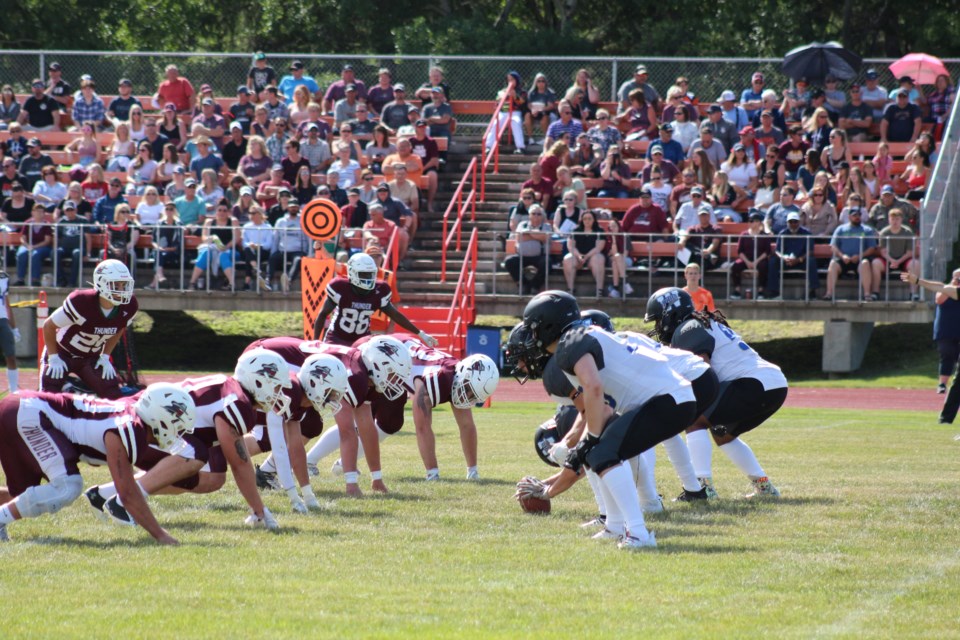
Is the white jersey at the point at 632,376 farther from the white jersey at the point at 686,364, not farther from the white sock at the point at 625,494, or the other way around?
the white jersey at the point at 686,364

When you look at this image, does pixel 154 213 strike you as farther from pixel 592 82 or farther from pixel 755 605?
pixel 755 605

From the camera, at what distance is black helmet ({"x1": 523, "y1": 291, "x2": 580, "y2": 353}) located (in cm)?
835

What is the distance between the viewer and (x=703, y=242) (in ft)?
70.5

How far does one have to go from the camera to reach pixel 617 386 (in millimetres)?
8438

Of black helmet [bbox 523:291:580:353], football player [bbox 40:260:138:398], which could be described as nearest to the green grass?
black helmet [bbox 523:291:580:353]

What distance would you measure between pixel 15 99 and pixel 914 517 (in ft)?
71.6

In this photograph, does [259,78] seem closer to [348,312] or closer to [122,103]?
[122,103]

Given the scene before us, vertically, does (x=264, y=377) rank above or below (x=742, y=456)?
above

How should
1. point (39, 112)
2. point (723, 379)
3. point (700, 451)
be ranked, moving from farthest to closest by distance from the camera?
point (39, 112) → point (700, 451) → point (723, 379)

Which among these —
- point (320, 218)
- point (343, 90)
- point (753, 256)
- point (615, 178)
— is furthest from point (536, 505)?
point (343, 90)

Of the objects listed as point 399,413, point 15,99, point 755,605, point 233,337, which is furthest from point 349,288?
point 15,99

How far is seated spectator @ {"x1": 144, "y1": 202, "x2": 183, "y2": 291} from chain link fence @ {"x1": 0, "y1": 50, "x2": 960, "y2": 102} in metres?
4.53

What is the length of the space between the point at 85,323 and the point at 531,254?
11211mm

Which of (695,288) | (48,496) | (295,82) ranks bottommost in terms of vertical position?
(48,496)
